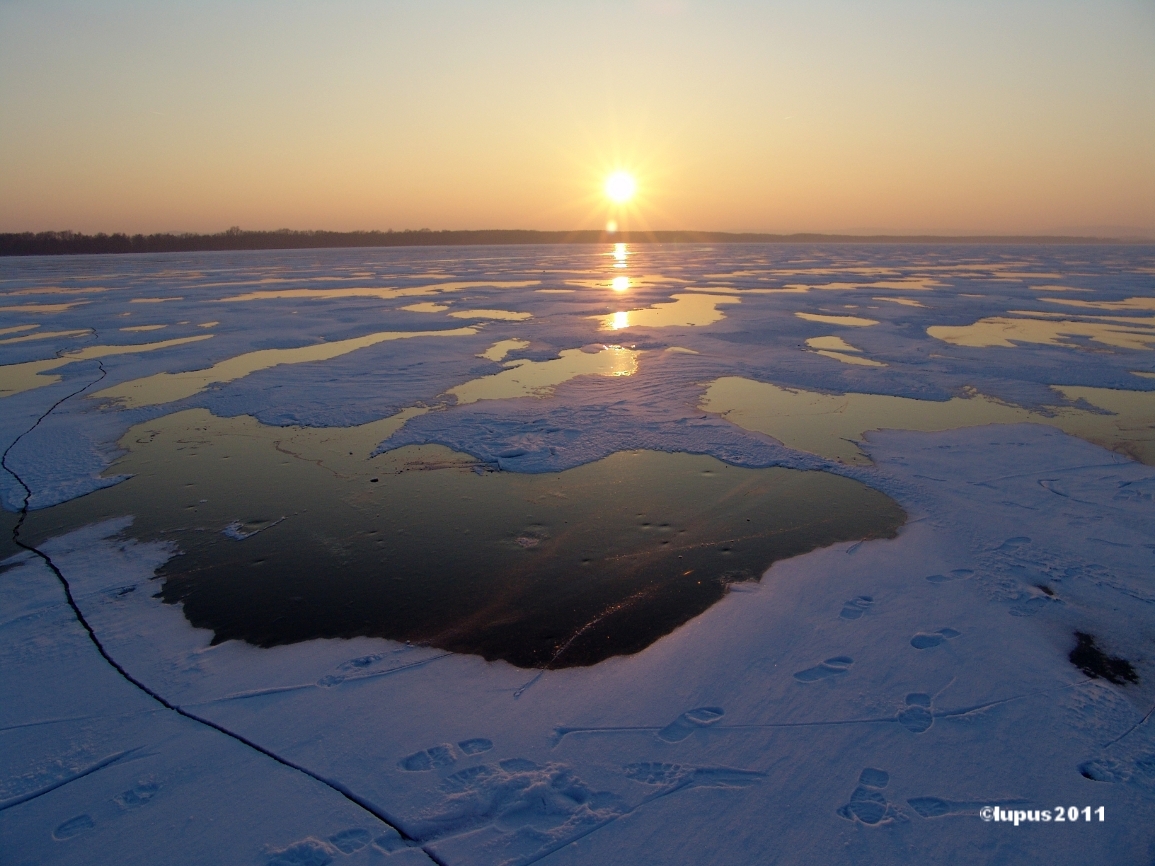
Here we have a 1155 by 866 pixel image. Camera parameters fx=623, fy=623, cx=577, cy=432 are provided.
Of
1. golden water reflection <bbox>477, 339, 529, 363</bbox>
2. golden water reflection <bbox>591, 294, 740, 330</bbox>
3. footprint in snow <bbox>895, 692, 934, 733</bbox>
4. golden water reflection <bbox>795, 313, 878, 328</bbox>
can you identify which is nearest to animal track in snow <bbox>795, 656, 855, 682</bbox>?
footprint in snow <bbox>895, 692, 934, 733</bbox>

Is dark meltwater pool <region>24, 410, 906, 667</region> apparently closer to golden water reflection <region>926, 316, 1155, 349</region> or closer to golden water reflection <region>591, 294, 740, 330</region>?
golden water reflection <region>591, 294, 740, 330</region>

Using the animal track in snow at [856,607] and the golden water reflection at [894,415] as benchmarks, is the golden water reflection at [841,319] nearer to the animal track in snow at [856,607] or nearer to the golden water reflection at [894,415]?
the golden water reflection at [894,415]

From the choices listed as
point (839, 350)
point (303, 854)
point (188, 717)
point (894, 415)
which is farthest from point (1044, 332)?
point (188, 717)

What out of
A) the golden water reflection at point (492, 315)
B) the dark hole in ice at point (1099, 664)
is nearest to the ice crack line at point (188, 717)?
the dark hole in ice at point (1099, 664)

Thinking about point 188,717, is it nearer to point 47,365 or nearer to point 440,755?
point 440,755

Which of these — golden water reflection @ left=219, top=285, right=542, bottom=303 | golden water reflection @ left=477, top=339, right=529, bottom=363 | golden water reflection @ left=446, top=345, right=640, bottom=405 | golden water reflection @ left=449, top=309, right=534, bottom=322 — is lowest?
golden water reflection @ left=446, top=345, right=640, bottom=405

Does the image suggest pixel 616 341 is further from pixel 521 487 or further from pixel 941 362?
pixel 521 487
